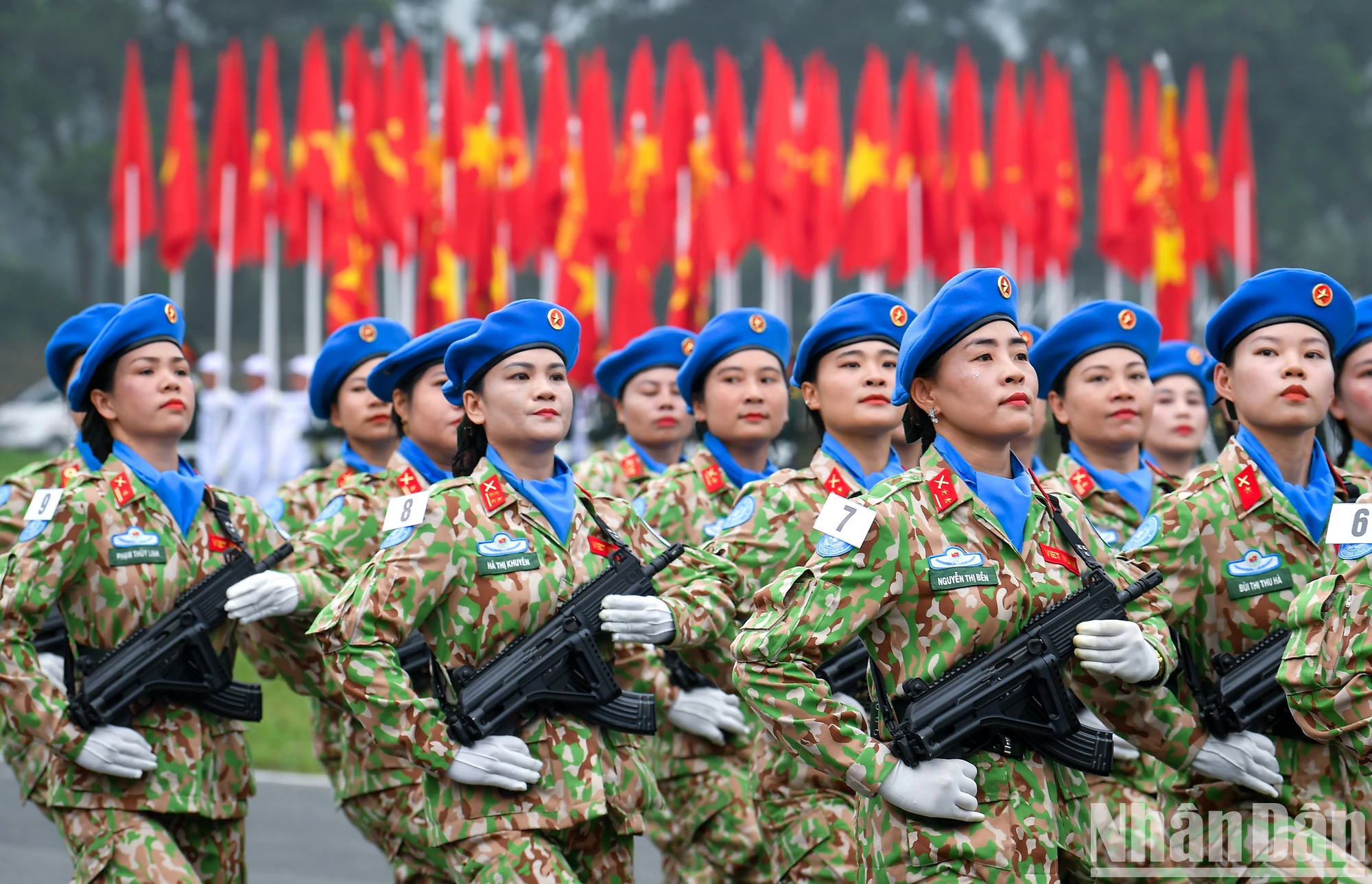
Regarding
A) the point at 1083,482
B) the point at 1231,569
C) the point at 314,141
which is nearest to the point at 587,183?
the point at 314,141

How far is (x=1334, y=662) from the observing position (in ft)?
13.7

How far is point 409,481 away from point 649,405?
2.12m

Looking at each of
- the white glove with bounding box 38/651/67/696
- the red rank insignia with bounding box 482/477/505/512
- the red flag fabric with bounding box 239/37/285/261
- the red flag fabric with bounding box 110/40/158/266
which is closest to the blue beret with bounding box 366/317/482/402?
the red rank insignia with bounding box 482/477/505/512

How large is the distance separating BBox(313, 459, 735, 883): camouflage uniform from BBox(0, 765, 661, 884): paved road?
396 cm

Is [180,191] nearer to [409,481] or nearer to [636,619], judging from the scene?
[409,481]

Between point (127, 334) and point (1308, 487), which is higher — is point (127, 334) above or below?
above

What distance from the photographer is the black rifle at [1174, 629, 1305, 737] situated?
15.7ft

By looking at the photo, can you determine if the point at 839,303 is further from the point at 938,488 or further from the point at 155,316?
the point at 155,316

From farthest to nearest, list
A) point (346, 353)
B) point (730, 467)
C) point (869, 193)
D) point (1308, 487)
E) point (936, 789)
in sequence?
point (869, 193), point (346, 353), point (730, 467), point (1308, 487), point (936, 789)

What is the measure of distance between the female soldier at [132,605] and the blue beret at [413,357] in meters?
0.71

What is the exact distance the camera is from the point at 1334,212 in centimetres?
5356

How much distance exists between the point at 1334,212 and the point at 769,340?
5090cm

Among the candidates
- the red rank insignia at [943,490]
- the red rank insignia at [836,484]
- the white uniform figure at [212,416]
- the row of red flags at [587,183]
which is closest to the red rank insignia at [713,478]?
the red rank insignia at [836,484]

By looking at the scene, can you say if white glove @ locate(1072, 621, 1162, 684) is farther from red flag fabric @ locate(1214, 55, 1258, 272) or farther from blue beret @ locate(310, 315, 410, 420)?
red flag fabric @ locate(1214, 55, 1258, 272)
